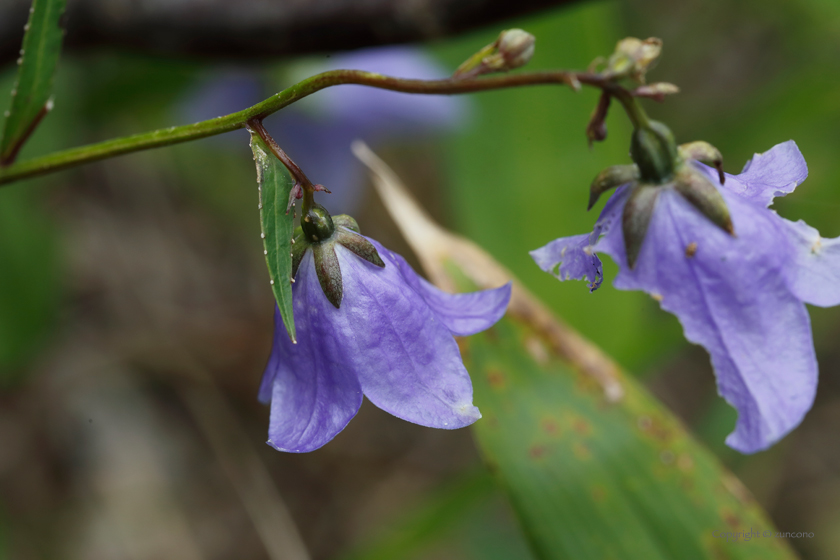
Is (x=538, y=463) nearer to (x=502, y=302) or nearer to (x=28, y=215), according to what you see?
(x=502, y=302)

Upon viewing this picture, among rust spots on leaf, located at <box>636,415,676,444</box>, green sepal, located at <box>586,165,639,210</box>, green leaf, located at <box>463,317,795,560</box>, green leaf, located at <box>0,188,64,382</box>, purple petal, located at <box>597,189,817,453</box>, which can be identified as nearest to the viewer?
purple petal, located at <box>597,189,817,453</box>

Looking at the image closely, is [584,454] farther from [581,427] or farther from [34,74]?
[34,74]

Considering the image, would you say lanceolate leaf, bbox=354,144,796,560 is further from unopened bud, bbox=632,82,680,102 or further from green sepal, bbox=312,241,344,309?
unopened bud, bbox=632,82,680,102

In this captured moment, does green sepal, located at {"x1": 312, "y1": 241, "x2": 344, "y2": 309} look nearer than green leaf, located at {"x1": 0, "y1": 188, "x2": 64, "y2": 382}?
Yes

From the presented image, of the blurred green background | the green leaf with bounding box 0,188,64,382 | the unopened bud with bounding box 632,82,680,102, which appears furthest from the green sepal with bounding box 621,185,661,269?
the green leaf with bounding box 0,188,64,382

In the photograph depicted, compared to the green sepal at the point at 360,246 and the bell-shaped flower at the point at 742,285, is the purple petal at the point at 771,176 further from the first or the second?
the green sepal at the point at 360,246

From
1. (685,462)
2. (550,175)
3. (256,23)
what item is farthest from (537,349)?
(256,23)
